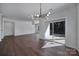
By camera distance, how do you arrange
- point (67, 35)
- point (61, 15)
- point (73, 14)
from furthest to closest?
point (61, 15)
point (67, 35)
point (73, 14)

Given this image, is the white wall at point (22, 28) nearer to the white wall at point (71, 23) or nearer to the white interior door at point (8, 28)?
the white interior door at point (8, 28)

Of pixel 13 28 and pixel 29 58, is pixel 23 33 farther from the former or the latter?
pixel 29 58

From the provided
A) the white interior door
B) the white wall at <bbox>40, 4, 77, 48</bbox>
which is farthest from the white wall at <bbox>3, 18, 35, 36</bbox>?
the white wall at <bbox>40, 4, 77, 48</bbox>

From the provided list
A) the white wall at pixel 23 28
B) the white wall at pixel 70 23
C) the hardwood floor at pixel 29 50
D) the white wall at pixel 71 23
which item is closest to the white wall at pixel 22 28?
the white wall at pixel 23 28

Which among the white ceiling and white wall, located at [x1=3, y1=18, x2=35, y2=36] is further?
white wall, located at [x1=3, y1=18, x2=35, y2=36]

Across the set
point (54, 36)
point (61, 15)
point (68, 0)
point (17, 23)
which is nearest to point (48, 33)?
point (54, 36)

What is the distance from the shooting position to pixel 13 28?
12.2m

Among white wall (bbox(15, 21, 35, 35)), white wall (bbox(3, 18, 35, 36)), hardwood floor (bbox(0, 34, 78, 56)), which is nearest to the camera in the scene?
hardwood floor (bbox(0, 34, 78, 56))

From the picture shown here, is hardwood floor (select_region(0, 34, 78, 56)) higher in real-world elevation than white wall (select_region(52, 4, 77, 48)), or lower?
lower

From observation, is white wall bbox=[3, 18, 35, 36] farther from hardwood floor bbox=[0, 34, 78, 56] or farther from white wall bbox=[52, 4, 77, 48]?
white wall bbox=[52, 4, 77, 48]

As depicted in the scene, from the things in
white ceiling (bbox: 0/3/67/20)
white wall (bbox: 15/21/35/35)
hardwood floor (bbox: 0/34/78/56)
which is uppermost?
white ceiling (bbox: 0/3/67/20)

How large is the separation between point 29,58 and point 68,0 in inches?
52.7

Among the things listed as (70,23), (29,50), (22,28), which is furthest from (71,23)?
(22,28)

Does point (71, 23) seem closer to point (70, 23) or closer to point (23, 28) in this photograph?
point (70, 23)
